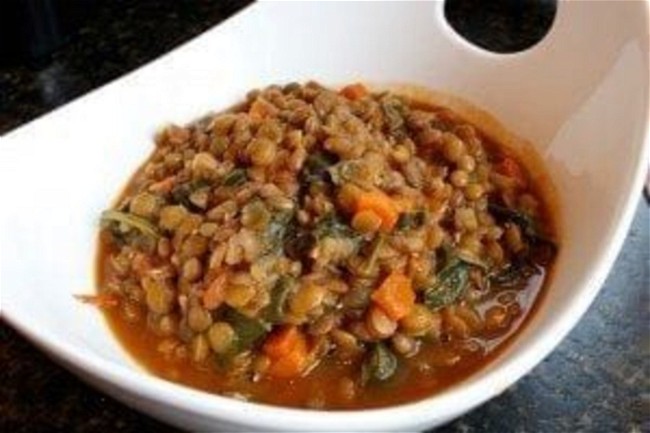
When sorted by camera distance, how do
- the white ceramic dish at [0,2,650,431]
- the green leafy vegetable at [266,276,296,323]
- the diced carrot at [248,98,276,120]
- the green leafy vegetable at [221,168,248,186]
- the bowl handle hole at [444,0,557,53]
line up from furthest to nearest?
the bowl handle hole at [444,0,557,53] < the diced carrot at [248,98,276,120] < the green leafy vegetable at [221,168,248,186] < the green leafy vegetable at [266,276,296,323] < the white ceramic dish at [0,2,650,431]

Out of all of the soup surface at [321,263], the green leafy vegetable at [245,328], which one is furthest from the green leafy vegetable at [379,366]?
the green leafy vegetable at [245,328]

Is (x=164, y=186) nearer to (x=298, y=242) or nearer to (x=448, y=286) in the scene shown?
(x=298, y=242)

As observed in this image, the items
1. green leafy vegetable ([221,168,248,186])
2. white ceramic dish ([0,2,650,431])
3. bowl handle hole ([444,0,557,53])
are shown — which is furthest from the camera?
bowl handle hole ([444,0,557,53])

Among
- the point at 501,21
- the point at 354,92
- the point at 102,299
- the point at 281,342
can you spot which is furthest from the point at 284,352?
the point at 501,21

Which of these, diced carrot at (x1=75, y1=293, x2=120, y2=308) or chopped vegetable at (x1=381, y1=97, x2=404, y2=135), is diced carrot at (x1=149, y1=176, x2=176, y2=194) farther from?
chopped vegetable at (x1=381, y1=97, x2=404, y2=135)

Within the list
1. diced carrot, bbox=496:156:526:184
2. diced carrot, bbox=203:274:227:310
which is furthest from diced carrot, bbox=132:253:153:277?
diced carrot, bbox=496:156:526:184
